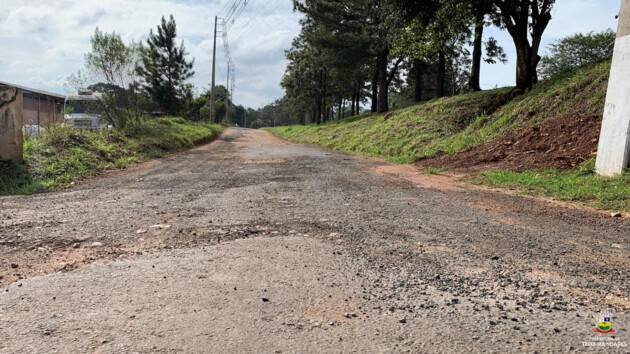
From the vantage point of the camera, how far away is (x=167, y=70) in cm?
3547

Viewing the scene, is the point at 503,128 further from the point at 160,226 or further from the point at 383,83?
the point at 383,83

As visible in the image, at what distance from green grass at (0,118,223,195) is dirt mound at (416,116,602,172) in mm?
8960

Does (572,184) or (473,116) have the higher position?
(473,116)

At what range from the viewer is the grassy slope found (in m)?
7.45

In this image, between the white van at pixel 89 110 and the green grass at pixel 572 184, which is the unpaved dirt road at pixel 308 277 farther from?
the white van at pixel 89 110

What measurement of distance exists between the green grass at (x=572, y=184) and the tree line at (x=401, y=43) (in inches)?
385

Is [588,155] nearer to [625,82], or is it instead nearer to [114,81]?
[625,82]

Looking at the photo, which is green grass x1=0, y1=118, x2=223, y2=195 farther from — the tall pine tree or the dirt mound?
the tall pine tree

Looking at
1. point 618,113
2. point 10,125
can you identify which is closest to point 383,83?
point 618,113

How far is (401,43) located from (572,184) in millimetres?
13451

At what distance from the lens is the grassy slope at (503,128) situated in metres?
7.45

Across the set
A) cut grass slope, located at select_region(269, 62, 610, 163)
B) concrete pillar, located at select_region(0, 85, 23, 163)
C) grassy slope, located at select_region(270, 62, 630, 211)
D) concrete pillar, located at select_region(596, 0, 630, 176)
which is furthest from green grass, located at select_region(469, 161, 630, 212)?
concrete pillar, located at select_region(0, 85, 23, 163)

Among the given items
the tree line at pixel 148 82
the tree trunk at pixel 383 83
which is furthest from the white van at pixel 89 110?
the tree trunk at pixel 383 83

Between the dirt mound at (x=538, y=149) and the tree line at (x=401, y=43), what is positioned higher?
the tree line at (x=401, y=43)
